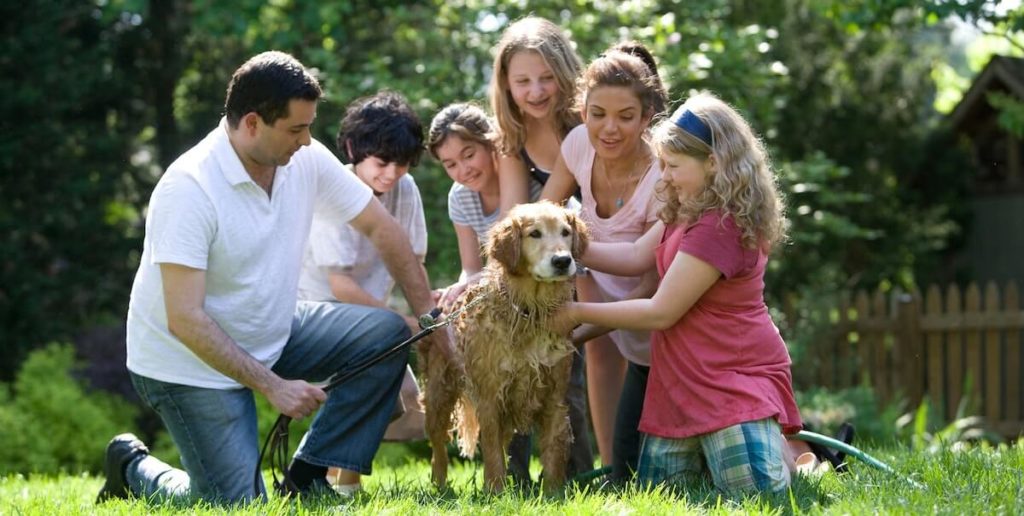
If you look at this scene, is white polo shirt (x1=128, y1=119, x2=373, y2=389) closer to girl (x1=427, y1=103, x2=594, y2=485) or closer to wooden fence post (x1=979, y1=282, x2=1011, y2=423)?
girl (x1=427, y1=103, x2=594, y2=485)

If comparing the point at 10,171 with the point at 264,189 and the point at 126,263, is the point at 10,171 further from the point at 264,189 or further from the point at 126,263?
the point at 264,189

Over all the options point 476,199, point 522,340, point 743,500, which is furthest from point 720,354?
point 476,199

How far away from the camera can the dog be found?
4883mm

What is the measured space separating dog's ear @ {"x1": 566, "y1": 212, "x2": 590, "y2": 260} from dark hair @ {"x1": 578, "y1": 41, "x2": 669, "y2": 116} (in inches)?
23.1

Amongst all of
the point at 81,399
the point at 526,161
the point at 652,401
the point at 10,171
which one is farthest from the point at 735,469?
the point at 10,171

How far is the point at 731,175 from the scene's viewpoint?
185 inches

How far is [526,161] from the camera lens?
18.7 ft

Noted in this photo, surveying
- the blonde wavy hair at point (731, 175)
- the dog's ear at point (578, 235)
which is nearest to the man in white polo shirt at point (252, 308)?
the dog's ear at point (578, 235)

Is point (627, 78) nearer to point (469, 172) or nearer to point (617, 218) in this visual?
point (617, 218)

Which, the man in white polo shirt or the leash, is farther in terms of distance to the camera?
the leash

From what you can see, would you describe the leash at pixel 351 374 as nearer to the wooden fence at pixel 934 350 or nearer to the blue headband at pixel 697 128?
the blue headband at pixel 697 128

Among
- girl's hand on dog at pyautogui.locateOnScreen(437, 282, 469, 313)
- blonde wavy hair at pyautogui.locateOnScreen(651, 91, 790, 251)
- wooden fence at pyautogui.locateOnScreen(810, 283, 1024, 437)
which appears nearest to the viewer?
blonde wavy hair at pyautogui.locateOnScreen(651, 91, 790, 251)

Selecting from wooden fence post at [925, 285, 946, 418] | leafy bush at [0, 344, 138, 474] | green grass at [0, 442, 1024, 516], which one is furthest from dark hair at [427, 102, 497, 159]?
wooden fence post at [925, 285, 946, 418]

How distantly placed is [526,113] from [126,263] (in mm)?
8992
